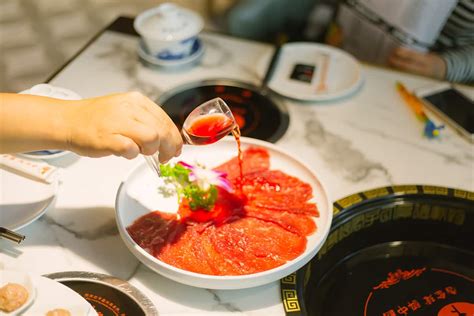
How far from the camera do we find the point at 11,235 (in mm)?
1028

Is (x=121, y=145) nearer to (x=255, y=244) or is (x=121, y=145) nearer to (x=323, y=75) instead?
(x=255, y=244)

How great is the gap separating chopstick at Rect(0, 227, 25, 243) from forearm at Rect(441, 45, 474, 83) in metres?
1.53

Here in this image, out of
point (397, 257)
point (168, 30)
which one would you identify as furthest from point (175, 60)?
point (397, 257)

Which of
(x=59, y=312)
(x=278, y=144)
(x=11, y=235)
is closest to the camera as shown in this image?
(x=59, y=312)

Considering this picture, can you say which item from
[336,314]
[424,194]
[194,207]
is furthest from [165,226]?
[424,194]

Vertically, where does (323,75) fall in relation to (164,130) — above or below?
below

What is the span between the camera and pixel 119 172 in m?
1.29

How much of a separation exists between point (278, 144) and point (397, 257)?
441 mm

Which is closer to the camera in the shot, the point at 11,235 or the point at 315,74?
the point at 11,235

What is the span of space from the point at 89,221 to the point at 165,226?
0.20 m

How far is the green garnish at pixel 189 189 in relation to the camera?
1114 mm

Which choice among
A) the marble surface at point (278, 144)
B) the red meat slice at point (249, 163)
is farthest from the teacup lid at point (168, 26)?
the red meat slice at point (249, 163)

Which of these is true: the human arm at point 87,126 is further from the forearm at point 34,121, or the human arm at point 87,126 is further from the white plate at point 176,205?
the white plate at point 176,205

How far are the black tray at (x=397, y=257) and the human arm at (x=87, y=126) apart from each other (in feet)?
1.54
